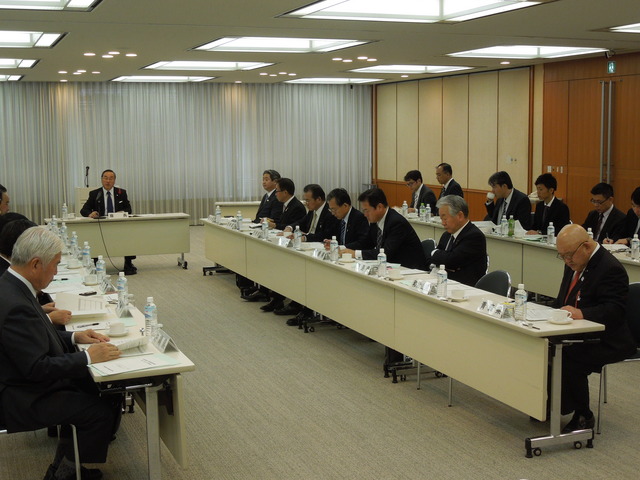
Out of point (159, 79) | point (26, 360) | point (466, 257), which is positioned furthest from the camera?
point (159, 79)

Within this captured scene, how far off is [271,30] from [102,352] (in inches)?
191

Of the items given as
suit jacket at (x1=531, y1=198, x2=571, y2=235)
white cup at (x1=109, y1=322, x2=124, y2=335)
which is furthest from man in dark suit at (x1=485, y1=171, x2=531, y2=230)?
white cup at (x1=109, y1=322, x2=124, y2=335)

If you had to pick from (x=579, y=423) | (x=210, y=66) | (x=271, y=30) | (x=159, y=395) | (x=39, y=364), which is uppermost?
(x=210, y=66)

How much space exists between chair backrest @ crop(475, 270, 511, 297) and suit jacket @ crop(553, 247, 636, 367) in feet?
2.47

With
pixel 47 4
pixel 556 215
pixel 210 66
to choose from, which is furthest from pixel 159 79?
pixel 556 215

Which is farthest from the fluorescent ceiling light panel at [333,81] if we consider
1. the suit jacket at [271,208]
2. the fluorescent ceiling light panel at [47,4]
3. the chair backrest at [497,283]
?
the chair backrest at [497,283]

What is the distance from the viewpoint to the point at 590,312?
464cm

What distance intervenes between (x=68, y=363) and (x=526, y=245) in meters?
5.69

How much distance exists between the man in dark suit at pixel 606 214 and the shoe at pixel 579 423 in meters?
3.43

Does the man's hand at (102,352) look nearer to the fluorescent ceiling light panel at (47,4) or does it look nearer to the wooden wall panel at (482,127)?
the fluorescent ceiling light panel at (47,4)

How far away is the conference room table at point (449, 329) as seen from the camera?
449cm

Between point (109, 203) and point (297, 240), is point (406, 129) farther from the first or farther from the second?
point (297, 240)

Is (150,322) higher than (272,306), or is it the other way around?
(150,322)

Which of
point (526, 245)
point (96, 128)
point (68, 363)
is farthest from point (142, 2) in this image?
point (96, 128)
